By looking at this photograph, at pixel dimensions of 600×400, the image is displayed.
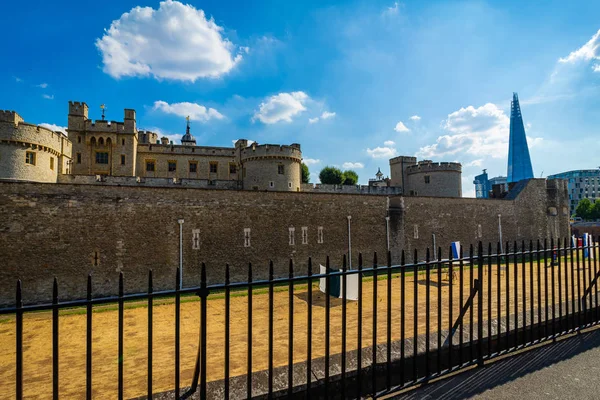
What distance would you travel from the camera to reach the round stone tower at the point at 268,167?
92.2ft

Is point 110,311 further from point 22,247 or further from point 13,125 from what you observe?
point 13,125

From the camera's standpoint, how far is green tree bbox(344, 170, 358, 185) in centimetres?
5378

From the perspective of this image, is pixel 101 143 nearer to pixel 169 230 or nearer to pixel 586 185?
pixel 169 230

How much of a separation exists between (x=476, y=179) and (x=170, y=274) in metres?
212

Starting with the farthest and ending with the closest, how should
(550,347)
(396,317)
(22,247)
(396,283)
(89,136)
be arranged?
1. (89,136)
2. (396,283)
3. (22,247)
4. (396,317)
5. (550,347)

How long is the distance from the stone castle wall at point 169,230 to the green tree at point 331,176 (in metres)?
28.1

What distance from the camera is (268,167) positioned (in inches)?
1111

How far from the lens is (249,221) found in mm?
18078

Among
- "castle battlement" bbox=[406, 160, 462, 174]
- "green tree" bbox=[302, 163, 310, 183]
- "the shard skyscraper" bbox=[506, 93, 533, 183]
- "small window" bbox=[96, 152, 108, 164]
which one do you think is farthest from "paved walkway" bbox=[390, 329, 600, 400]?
"the shard skyscraper" bbox=[506, 93, 533, 183]

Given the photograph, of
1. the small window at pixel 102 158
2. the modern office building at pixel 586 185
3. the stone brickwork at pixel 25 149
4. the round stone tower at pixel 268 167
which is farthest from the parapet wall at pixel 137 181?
the modern office building at pixel 586 185

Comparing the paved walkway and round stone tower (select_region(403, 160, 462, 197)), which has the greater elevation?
round stone tower (select_region(403, 160, 462, 197))

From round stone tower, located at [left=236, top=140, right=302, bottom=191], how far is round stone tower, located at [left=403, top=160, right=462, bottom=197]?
54.6 ft

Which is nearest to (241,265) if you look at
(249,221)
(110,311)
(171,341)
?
(249,221)

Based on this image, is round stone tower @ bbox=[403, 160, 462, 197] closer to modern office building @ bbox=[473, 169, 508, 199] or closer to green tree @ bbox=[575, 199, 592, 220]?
green tree @ bbox=[575, 199, 592, 220]
